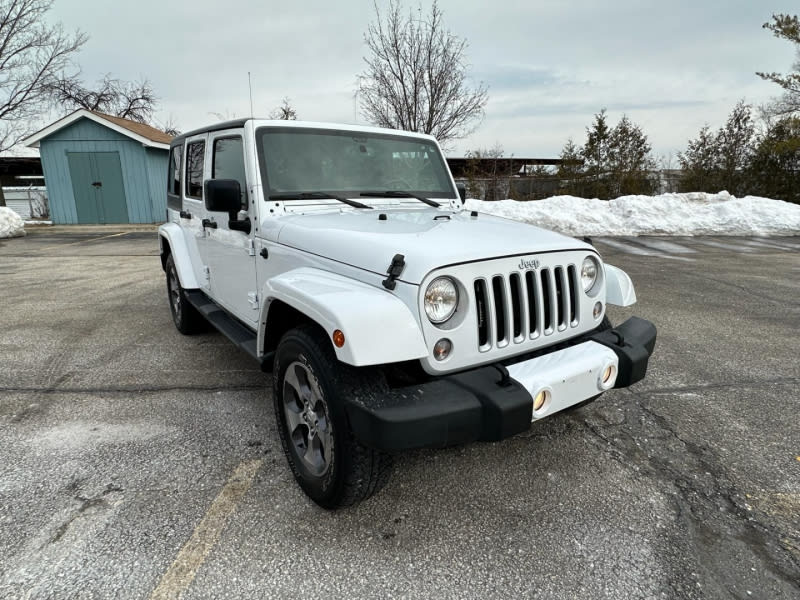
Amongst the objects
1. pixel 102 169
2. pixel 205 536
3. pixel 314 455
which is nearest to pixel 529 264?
pixel 314 455

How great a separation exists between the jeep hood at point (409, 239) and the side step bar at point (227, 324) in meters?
0.70

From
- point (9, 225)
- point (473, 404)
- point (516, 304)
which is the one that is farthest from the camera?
point (9, 225)

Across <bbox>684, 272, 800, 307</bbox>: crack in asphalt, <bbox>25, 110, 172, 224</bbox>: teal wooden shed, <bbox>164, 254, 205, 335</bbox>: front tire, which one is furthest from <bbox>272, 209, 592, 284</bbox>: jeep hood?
<bbox>25, 110, 172, 224</bbox>: teal wooden shed

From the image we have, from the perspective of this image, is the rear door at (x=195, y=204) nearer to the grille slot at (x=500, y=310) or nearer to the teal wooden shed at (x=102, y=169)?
the grille slot at (x=500, y=310)

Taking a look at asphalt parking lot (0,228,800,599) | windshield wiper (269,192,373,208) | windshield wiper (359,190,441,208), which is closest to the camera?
asphalt parking lot (0,228,800,599)

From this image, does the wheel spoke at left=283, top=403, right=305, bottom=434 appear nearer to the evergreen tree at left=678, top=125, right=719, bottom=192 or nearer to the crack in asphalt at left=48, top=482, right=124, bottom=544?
the crack in asphalt at left=48, top=482, right=124, bottom=544

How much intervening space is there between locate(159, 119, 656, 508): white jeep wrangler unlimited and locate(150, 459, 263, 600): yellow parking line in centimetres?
33

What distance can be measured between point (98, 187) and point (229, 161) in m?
16.6

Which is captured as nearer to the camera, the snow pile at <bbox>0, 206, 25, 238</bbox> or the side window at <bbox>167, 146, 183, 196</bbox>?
the side window at <bbox>167, 146, 183, 196</bbox>

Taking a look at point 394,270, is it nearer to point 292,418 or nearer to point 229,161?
point 292,418

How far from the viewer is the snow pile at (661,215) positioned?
1454 centimetres

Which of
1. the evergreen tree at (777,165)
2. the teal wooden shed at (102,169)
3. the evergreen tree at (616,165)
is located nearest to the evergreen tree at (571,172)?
the evergreen tree at (616,165)

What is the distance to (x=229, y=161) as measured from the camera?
336cm

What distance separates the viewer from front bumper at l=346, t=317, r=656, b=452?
5.92ft
